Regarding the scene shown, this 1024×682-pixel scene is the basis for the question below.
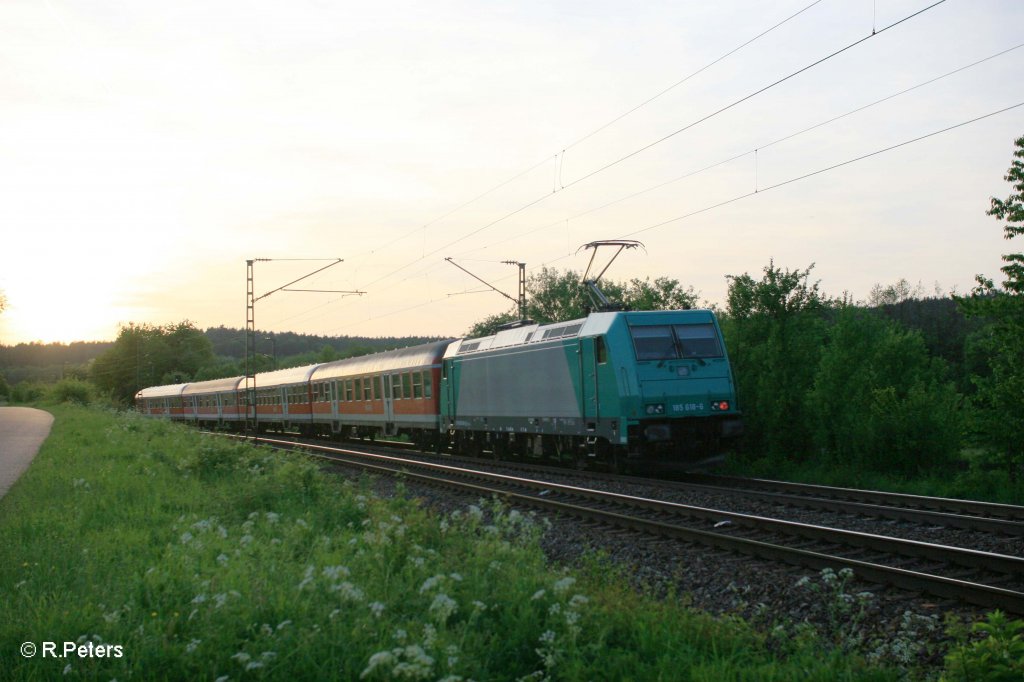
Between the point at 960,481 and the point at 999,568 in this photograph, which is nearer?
the point at 999,568

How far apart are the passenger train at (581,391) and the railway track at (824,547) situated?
2.94 metres

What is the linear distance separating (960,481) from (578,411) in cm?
719

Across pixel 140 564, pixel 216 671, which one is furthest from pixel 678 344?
pixel 216 671

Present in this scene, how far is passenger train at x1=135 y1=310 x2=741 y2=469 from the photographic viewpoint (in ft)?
55.2

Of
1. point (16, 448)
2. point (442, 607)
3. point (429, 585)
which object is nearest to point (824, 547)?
point (429, 585)

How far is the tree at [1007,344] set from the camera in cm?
1352

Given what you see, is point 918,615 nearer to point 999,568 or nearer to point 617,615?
point 999,568

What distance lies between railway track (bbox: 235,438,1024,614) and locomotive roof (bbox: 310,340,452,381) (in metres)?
13.8

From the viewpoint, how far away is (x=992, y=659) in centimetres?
495

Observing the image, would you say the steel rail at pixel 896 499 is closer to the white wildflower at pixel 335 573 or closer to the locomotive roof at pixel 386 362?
the white wildflower at pixel 335 573

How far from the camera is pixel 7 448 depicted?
900 inches

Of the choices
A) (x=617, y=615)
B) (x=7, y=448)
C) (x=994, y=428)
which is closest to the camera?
(x=617, y=615)

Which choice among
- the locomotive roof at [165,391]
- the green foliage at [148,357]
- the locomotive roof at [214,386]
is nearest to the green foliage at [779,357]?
the locomotive roof at [214,386]

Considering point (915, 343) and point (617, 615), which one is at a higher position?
point (915, 343)
